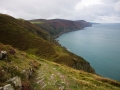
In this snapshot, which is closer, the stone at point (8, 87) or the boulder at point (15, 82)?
the stone at point (8, 87)

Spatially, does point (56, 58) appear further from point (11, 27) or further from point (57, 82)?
point (11, 27)

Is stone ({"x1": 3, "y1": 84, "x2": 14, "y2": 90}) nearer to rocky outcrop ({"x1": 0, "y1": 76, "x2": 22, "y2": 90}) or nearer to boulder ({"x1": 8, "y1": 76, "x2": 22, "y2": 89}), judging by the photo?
rocky outcrop ({"x1": 0, "y1": 76, "x2": 22, "y2": 90})

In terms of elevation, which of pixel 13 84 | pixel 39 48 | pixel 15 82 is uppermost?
pixel 15 82

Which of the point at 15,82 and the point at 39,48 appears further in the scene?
the point at 39,48

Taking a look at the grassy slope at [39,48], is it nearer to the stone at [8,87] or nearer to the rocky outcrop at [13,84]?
the rocky outcrop at [13,84]

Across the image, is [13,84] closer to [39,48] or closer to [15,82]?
[15,82]

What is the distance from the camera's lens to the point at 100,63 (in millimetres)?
89188

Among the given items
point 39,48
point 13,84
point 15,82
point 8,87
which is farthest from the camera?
point 39,48

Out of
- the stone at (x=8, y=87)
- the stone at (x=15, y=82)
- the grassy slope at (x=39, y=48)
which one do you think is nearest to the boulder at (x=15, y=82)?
the stone at (x=15, y=82)

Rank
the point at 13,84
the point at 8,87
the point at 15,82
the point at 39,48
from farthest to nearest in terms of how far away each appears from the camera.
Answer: the point at 39,48 → the point at 15,82 → the point at 13,84 → the point at 8,87

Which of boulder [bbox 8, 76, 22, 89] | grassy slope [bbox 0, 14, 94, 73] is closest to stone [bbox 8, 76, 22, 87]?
boulder [bbox 8, 76, 22, 89]

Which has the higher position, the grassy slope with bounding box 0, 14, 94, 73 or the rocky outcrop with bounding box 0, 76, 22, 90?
the rocky outcrop with bounding box 0, 76, 22, 90

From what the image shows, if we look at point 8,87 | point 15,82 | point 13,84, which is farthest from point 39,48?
point 8,87

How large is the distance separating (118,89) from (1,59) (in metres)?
18.8
